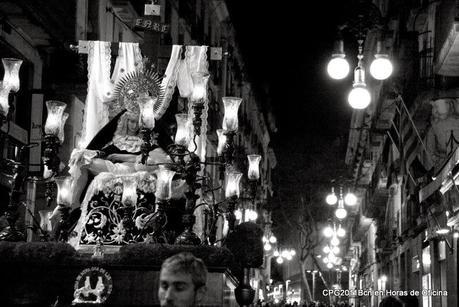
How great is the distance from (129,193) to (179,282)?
19.4 ft

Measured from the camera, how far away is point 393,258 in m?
36.5

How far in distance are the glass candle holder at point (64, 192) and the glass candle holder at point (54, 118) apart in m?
0.63

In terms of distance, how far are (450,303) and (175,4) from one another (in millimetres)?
15904

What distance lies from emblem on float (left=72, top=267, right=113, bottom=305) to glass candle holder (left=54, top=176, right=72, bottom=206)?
159 cm

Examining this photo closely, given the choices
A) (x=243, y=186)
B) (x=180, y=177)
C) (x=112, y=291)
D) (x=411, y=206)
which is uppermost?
(x=243, y=186)

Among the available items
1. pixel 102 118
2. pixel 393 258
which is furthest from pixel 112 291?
pixel 393 258

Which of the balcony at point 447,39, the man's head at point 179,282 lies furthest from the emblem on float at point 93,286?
the balcony at point 447,39

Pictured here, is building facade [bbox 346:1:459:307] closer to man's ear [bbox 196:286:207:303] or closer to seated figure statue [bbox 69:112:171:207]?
seated figure statue [bbox 69:112:171:207]

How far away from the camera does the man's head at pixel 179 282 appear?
484cm

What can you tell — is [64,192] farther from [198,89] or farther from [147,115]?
[198,89]

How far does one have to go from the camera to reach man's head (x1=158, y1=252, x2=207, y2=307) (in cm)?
484

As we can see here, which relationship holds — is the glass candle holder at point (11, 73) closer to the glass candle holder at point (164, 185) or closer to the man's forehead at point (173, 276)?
the glass candle holder at point (164, 185)

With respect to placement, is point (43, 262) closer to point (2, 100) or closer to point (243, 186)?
point (2, 100)

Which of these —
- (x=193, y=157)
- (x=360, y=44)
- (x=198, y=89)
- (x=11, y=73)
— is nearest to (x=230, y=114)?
(x=198, y=89)
